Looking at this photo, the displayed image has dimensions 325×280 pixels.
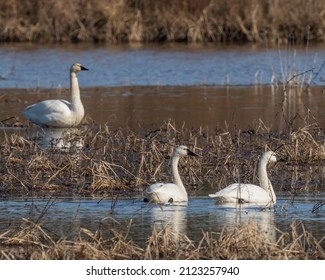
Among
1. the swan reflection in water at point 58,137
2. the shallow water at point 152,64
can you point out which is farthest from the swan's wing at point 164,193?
the shallow water at point 152,64

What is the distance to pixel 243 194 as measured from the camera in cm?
1009

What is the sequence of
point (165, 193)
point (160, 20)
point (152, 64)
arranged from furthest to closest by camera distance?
point (160, 20)
point (152, 64)
point (165, 193)

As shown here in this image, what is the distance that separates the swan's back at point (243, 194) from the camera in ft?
32.8

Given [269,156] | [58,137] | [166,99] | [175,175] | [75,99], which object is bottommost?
[166,99]

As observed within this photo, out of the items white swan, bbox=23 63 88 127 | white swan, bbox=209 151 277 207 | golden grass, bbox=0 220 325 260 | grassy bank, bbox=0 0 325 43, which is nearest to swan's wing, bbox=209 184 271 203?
white swan, bbox=209 151 277 207

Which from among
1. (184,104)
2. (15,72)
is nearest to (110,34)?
(15,72)

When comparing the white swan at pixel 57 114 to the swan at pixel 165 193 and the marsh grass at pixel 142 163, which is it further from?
the swan at pixel 165 193

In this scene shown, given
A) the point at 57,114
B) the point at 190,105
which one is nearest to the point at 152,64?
the point at 190,105

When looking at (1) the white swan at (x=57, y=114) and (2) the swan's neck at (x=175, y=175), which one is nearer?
(2) the swan's neck at (x=175, y=175)

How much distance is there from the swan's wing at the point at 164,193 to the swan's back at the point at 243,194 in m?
0.36

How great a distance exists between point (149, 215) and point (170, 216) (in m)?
0.19

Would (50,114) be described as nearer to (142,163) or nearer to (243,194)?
(142,163)

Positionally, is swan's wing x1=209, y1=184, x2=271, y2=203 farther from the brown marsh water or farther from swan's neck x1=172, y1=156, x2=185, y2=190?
swan's neck x1=172, y1=156, x2=185, y2=190

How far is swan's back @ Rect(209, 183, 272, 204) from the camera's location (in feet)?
32.8
